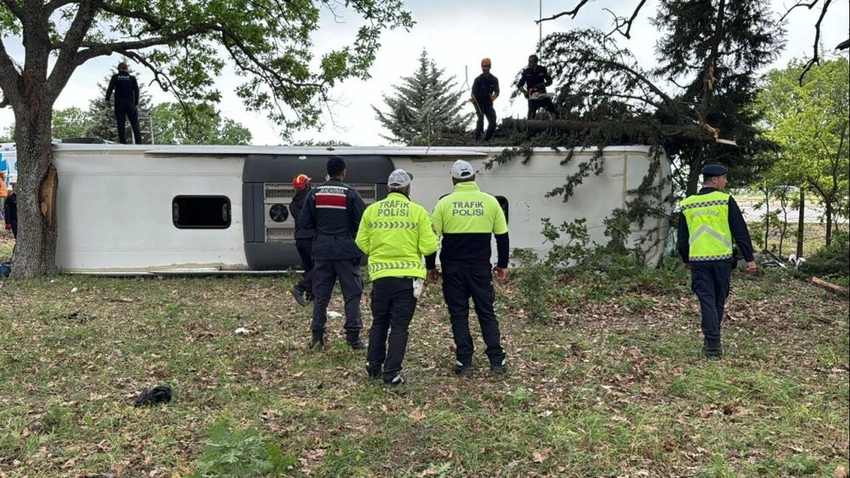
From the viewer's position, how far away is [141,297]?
10.1m

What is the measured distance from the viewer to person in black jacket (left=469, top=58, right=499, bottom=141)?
1197cm

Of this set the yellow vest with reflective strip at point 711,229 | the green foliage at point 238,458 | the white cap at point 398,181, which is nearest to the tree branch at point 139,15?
the white cap at point 398,181

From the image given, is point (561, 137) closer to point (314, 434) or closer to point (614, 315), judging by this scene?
point (614, 315)

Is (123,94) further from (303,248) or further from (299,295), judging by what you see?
(299,295)

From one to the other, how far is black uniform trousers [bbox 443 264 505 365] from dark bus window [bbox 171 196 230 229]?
727 centimetres

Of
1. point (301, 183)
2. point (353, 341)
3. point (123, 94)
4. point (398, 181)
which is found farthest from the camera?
point (123, 94)

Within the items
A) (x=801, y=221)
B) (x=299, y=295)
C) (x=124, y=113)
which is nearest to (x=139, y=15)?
(x=124, y=113)

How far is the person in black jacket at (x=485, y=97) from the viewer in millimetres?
11969

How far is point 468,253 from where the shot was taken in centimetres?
593

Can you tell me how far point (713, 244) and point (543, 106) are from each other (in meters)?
6.96

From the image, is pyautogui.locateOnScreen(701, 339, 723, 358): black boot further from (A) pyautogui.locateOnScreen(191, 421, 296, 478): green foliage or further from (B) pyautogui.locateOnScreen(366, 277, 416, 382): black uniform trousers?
(A) pyautogui.locateOnScreen(191, 421, 296, 478): green foliage

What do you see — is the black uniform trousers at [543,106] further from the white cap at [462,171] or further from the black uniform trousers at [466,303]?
the black uniform trousers at [466,303]

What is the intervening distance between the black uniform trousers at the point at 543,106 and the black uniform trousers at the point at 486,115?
2.90 feet

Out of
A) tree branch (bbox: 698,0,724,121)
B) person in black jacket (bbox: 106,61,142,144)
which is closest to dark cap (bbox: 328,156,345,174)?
person in black jacket (bbox: 106,61,142,144)
